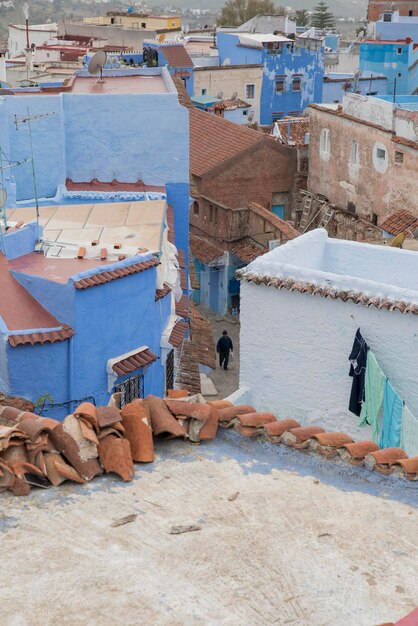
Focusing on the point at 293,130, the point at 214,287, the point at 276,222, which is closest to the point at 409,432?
the point at 276,222

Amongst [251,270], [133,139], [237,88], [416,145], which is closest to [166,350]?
[251,270]

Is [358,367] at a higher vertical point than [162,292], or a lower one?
lower

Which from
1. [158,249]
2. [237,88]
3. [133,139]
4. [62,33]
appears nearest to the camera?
[158,249]

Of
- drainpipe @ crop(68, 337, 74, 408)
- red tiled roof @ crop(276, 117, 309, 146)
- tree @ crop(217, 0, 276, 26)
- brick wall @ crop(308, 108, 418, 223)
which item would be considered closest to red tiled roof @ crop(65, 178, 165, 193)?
drainpipe @ crop(68, 337, 74, 408)

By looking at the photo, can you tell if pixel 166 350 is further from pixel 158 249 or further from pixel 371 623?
pixel 371 623

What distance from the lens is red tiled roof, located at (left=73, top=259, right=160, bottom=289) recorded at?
50.5 feet

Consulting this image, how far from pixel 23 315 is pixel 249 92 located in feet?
156

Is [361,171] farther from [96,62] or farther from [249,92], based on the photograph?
[249,92]

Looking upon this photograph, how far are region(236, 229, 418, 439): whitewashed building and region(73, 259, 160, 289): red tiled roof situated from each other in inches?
69.6

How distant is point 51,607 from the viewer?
6.48 meters

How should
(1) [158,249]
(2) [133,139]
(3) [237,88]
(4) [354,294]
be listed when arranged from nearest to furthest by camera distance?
1. (4) [354,294]
2. (1) [158,249]
3. (2) [133,139]
4. (3) [237,88]

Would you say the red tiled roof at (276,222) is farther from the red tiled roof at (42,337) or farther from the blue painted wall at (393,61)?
the blue painted wall at (393,61)

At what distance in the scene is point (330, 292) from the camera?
48.3ft

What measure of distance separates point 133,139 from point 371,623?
19.2m
